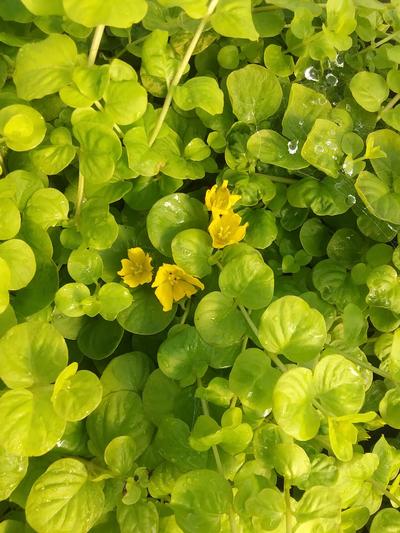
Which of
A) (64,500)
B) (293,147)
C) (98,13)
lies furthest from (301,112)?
(64,500)

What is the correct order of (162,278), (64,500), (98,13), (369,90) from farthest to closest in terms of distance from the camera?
(369,90) → (162,278) → (64,500) → (98,13)

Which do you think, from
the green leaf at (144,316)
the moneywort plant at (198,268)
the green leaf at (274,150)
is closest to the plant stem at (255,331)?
the moneywort plant at (198,268)

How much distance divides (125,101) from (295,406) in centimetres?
40

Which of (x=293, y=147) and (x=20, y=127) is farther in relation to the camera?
(x=293, y=147)

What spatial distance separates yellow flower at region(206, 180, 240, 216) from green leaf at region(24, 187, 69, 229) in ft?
0.62

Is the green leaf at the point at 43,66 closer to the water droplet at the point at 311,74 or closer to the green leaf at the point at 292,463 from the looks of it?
the water droplet at the point at 311,74

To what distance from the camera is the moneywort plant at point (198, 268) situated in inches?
26.2

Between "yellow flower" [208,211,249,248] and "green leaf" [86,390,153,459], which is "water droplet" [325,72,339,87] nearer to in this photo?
"yellow flower" [208,211,249,248]

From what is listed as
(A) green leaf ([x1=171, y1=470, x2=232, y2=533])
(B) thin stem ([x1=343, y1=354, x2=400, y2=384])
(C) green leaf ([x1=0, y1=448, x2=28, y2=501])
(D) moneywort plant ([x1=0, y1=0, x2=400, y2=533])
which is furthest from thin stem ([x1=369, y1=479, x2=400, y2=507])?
(C) green leaf ([x1=0, y1=448, x2=28, y2=501])

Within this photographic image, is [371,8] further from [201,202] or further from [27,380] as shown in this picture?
[27,380]

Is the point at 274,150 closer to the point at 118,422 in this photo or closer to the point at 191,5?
the point at 191,5

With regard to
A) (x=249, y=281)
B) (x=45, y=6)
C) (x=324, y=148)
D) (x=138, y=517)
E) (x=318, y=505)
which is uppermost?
(x=45, y=6)

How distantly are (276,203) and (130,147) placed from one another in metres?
0.23

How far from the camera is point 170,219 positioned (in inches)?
31.9
